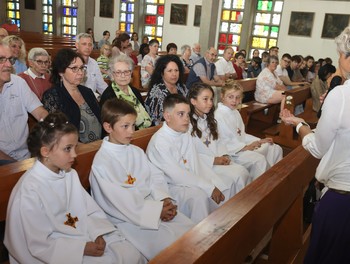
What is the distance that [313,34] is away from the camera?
41.6 feet

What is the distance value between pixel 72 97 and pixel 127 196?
3.78 ft

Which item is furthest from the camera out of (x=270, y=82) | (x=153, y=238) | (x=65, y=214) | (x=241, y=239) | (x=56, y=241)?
(x=270, y=82)

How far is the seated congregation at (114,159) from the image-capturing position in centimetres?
189

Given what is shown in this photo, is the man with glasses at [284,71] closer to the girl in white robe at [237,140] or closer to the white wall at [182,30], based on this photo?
the girl in white robe at [237,140]

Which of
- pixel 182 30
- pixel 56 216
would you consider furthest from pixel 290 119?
pixel 182 30

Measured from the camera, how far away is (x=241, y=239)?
1588 mm

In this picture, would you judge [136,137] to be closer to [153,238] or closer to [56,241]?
[153,238]

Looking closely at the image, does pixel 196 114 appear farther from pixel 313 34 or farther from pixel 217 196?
pixel 313 34

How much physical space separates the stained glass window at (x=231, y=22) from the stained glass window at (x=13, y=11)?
11602 millimetres

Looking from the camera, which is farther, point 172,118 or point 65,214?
point 172,118

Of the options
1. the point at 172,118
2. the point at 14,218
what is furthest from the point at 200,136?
the point at 14,218

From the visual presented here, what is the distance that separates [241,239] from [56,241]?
3.18 feet

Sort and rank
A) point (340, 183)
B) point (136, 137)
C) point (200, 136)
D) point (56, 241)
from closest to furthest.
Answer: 1. point (340, 183)
2. point (56, 241)
3. point (136, 137)
4. point (200, 136)

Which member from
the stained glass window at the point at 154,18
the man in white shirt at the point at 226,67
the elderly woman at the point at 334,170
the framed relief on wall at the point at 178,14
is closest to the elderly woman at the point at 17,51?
the elderly woman at the point at 334,170
